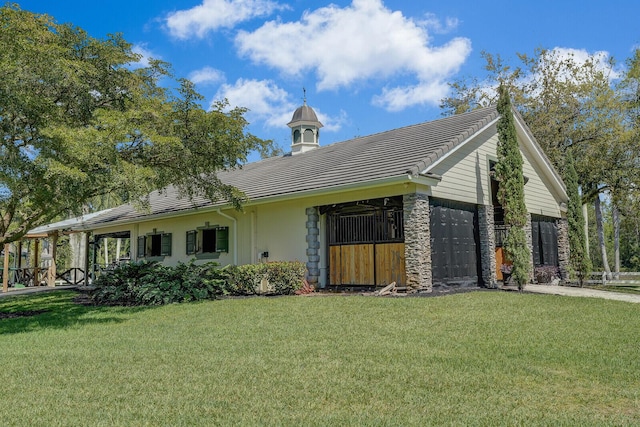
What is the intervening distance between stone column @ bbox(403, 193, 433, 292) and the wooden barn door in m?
0.67

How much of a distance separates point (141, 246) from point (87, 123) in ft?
37.0

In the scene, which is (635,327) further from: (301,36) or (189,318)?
(301,36)

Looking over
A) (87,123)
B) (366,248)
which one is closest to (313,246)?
(366,248)

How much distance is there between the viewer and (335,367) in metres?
5.61

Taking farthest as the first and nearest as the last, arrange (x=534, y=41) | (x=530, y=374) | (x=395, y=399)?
1. (x=534, y=41)
2. (x=530, y=374)
3. (x=395, y=399)

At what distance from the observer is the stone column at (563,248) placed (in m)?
19.0

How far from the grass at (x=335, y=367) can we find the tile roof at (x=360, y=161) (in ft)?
13.2

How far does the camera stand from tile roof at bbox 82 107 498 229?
12.9 metres

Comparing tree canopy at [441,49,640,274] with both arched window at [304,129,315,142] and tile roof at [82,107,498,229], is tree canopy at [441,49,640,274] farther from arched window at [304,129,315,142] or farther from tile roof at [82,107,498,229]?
arched window at [304,129,315,142]

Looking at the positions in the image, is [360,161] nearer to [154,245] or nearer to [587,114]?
[154,245]

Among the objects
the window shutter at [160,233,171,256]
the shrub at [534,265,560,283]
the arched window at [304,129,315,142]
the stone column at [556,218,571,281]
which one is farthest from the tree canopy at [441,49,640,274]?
the window shutter at [160,233,171,256]

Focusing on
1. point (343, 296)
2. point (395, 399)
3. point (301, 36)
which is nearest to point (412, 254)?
point (343, 296)

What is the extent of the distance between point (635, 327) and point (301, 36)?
10.1 metres

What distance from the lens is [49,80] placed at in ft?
29.7
